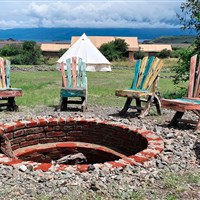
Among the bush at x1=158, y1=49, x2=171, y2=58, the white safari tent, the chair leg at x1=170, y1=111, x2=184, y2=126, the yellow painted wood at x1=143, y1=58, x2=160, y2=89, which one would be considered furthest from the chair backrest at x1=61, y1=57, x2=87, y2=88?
the bush at x1=158, y1=49, x2=171, y2=58

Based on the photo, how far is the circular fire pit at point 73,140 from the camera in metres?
5.02

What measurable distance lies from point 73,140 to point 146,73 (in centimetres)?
283

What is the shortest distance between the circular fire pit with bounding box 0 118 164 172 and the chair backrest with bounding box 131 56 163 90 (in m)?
2.49

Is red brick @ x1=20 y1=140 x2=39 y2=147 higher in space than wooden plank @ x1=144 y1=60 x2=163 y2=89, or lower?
lower

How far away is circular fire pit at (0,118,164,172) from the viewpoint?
5023mm

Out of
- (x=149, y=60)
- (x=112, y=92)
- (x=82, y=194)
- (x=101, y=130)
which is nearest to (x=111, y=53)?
(x=112, y=92)

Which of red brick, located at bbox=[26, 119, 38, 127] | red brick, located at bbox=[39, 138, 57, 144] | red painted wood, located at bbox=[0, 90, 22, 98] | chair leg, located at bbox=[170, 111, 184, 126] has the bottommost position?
red brick, located at bbox=[39, 138, 57, 144]

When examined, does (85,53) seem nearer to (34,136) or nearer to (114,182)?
(34,136)

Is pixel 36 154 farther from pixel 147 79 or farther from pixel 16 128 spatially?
pixel 147 79

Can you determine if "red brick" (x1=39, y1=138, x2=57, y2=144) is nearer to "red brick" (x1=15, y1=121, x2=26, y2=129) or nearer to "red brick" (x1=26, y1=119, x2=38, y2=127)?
"red brick" (x1=26, y1=119, x2=38, y2=127)

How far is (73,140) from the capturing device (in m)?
5.59

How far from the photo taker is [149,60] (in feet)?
25.9

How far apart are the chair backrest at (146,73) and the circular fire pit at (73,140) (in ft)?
8.18

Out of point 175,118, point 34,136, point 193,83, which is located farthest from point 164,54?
point 34,136
